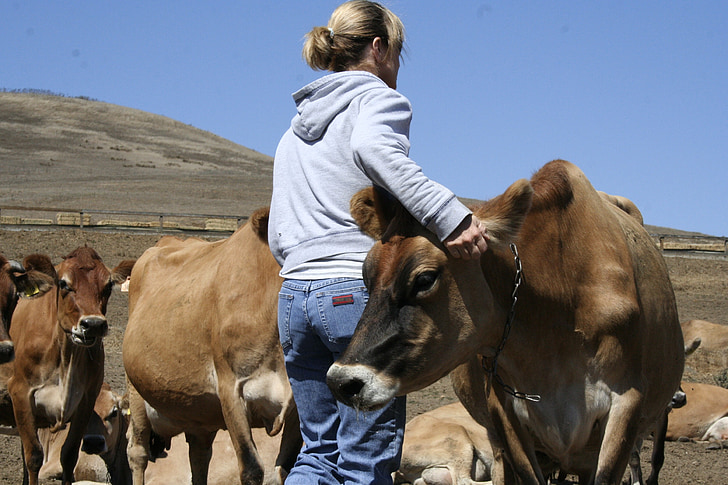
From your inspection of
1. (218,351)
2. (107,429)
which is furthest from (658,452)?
(107,429)

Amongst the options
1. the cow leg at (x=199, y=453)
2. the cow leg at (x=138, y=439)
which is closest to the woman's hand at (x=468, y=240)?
the cow leg at (x=199, y=453)

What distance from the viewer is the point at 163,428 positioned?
682 cm

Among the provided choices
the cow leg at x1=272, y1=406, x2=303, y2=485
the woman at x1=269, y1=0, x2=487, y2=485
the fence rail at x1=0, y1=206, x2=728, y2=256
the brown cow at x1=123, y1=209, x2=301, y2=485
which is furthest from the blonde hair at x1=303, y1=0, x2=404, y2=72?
the fence rail at x1=0, y1=206, x2=728, y2=256

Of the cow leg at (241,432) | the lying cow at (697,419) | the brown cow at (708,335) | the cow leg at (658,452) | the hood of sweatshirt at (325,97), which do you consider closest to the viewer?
the hood of sweatshirt at (325,97)

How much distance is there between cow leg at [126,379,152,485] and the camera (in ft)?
22.8

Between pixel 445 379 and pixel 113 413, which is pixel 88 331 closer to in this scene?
pixel 113 413

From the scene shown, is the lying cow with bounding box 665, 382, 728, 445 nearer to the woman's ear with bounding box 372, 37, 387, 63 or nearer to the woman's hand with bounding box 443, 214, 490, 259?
the woman's hand with bounding box 443, 214, 490, 259

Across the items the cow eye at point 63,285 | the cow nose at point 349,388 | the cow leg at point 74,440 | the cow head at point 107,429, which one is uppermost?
the cow nose at point 349,388

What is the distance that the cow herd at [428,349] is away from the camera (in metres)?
3.28

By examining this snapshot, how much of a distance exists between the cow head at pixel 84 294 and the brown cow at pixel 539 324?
5153mm

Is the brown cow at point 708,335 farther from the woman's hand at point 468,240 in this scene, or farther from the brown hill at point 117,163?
the brown hill at point 117,163

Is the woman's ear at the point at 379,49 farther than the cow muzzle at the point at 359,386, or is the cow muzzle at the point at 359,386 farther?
the woman's ear at the point at 379,49

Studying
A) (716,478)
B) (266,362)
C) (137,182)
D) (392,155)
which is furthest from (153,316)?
(137,182)

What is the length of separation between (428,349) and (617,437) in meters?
1.21
